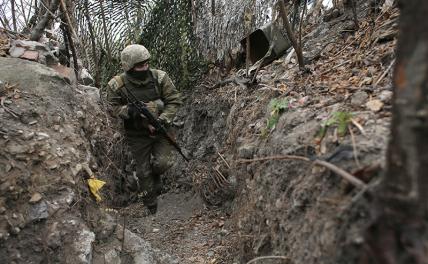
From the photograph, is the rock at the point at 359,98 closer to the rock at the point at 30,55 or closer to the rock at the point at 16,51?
the rock at the point at 30,55

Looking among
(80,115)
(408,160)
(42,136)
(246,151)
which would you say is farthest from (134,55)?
(408,160)

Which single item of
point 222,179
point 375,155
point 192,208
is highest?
point 375,155

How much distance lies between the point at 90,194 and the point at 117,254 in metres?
0.63

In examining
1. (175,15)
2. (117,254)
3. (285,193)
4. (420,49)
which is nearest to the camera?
(420,49)

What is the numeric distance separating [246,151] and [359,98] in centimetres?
132

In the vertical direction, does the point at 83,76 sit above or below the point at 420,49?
below

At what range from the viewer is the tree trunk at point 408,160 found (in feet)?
4.76

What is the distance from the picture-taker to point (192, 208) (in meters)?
5.83

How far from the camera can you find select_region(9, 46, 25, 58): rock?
208 inches

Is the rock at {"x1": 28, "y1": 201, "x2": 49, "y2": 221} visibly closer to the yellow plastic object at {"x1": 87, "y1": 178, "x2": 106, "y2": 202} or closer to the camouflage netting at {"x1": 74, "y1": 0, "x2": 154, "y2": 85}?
the yellow plastic object at {"x1": 87, "y1": 178, "x2": 106, "y2": 202}

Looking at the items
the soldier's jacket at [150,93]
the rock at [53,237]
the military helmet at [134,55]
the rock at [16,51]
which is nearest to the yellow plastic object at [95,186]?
the rock at [53,237]

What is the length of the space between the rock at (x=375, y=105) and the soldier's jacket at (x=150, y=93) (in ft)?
10.2

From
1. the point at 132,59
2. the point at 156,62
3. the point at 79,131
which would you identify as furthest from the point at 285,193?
the point at 156,62

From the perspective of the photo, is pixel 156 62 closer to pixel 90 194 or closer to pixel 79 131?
pixel 79 131
